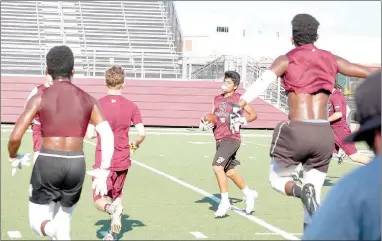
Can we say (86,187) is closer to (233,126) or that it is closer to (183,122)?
(233,126)

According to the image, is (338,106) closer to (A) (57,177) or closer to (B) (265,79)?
(B) (265,79)

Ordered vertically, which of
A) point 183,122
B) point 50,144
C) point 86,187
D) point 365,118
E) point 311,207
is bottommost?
point 183,122

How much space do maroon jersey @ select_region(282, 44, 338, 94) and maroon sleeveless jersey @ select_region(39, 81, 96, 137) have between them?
68.0 inches

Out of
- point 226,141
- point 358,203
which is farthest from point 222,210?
point 358,203

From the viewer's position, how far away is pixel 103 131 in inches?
256

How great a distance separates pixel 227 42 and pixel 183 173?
48.7 m

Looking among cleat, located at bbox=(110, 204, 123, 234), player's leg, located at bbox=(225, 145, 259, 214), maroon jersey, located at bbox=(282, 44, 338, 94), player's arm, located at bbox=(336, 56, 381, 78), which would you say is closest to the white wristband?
cleat, located at bbox=(110, 204, 123, 234)

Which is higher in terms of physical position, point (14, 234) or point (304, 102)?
point (304, 102)

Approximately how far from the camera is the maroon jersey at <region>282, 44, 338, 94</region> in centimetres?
682

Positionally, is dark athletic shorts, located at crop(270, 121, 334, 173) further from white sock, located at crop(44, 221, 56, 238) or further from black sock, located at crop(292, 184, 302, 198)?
white sock, located at crop(44, 221, 56, 238)

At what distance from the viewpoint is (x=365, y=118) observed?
2.30 m

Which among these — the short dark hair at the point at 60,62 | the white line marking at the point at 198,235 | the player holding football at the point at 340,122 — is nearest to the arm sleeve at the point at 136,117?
the white line marking at the point at 198,235

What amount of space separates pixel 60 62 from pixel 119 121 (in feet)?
5.25

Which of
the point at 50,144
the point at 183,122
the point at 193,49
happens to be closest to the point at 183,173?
the point at 50,144
